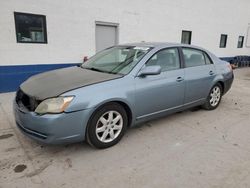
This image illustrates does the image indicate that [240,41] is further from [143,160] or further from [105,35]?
[143,160]

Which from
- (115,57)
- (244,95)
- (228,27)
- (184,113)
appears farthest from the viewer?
(228,27)

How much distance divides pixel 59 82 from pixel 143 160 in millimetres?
1524

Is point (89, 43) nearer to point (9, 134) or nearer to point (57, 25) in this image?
point (57, 25)

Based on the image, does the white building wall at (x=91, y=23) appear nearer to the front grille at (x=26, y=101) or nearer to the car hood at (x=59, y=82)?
the car hood at (x=59, y=82)

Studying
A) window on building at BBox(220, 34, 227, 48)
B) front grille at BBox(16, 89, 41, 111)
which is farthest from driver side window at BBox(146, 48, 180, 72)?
window on building at BBox(220, 34, 227, 48)

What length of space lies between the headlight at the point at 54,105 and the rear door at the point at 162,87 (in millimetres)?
1055

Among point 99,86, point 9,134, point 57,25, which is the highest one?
point 57,25

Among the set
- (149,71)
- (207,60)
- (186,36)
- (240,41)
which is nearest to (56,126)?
(149,71)

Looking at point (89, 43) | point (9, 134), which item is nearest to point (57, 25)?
point (89, 43)

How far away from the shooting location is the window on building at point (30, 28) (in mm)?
6023

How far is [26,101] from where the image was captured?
2848 mm

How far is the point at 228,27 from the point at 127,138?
42.7 feet

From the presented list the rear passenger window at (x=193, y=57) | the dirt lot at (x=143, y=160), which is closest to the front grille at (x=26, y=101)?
the dirt lot at (x=143, y=160)

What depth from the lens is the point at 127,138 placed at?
132 inches
